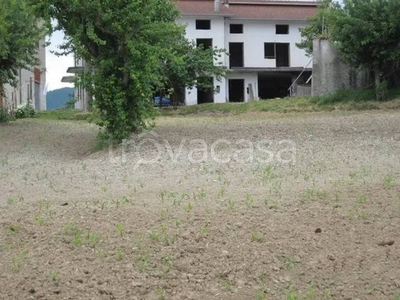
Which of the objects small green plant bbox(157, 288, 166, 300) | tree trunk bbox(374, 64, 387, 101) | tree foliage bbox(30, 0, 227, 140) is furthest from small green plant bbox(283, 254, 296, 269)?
tree trunk bbox(374, 64, 387, 101)

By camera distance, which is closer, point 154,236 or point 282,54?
point 154,236

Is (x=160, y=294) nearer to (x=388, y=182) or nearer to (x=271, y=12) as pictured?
(x=388, y=182)

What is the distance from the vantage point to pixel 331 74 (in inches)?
824

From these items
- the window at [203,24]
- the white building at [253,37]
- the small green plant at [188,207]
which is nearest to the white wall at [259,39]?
the white building at [253,37]

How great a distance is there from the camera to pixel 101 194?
6551mm

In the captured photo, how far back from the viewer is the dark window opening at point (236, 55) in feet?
116

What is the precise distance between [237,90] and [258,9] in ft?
16.5

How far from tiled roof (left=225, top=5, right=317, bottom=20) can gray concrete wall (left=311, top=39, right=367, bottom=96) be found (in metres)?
14.3

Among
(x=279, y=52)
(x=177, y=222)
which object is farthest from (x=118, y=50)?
(x=279, y=52)

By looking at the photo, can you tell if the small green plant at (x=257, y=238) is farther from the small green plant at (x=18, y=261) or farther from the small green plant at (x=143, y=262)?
the small green plant at (x=18, y=261)

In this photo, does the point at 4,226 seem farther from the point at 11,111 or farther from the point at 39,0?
the point at 11,111

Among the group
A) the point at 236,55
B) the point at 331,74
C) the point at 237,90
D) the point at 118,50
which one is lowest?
the point at 118,50

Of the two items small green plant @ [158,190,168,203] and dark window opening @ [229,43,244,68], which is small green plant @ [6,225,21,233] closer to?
small green plant @ [158,190,168,203]

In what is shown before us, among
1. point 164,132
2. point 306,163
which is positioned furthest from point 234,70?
point 306,163
